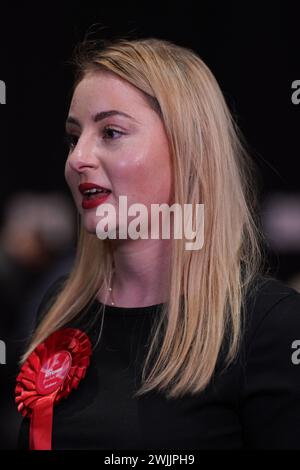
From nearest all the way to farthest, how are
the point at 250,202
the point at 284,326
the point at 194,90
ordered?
1. the point at 284,326
2. the point at 194,90
3. the point at 250,202

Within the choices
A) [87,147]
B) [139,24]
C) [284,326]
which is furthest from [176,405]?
[139,24]

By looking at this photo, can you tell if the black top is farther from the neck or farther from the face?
the face

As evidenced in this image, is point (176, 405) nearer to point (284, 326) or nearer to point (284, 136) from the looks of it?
point (284, 326)

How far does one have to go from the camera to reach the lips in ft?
2.70

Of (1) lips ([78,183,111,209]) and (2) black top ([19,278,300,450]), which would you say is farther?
(1) lips ([78,183,111,209])

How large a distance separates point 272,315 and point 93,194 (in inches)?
11.9

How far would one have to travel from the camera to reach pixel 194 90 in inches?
32.9

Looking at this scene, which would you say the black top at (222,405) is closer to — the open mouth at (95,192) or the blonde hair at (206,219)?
the blonde hair at (206,219)

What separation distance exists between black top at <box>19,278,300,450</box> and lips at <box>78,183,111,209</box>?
0.72 feet

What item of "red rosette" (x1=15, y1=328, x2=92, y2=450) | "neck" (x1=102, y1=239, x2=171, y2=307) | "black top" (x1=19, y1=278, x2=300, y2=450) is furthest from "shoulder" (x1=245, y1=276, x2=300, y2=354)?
"red rosette" (x1=15, y1=328, x2=92, y2=450)

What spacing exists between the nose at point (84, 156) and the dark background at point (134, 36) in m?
0.29

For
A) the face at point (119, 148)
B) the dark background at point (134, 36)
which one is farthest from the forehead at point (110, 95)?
the dark background at point (134, 36)

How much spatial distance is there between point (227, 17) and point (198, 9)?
5 centimetres

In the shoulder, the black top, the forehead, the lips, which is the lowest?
the black top
